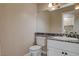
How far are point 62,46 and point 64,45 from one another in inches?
2.5

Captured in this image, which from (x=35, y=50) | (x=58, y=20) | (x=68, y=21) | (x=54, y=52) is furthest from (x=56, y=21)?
(x=35, y=50)

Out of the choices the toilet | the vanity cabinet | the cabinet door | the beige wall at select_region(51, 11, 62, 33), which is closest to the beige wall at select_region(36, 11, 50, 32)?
the beige wall at select_region(51, 11, 62, 33)

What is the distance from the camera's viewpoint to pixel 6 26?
2471mm

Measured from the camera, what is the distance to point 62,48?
102 inches

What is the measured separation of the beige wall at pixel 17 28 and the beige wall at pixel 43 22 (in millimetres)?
139

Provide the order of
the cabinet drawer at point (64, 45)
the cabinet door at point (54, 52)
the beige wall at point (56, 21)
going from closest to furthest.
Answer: the cabinet drawer at point (64, 45), the cabinet door at point (54, 52), the beige wall at point (56, 21)

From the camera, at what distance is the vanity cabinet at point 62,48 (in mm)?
2408

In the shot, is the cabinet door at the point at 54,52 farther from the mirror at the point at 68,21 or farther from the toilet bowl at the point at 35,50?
the mirror at the point at 68,21

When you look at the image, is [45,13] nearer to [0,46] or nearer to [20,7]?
[20,7]

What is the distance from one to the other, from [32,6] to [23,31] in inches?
26.3

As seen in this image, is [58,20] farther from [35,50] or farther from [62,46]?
[35,50]

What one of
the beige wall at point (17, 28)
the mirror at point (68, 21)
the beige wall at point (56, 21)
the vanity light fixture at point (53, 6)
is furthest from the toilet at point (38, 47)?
the vanity light fixture at point (53, 6)

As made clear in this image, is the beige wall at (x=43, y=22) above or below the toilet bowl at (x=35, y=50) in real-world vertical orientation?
above

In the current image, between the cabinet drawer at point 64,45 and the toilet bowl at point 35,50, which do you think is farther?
the toilet bowl at point 35,50
